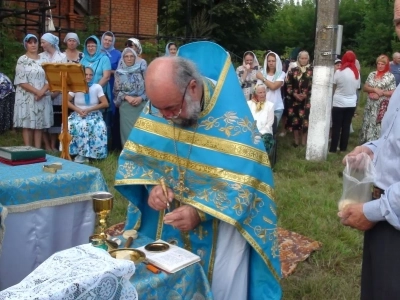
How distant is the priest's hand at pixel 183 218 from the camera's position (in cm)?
236

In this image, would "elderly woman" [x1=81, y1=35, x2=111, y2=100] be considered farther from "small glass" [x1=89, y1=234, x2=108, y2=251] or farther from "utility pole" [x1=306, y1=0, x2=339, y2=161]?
"small glass" [x1=89, y1=234, x2=108, y2=251]

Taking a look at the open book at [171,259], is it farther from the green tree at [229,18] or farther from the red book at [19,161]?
the green tree at [229,18]

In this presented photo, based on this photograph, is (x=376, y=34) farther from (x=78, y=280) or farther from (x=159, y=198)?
(x=78, y=280)

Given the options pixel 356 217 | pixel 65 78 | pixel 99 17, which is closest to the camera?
pixel 356 217

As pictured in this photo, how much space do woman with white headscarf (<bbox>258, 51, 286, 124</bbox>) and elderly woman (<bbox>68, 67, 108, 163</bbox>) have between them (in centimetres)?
257

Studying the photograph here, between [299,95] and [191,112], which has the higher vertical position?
[191,112]

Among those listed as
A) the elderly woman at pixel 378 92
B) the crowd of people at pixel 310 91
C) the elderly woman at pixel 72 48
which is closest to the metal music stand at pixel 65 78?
the elderly woman at pixel 72 48

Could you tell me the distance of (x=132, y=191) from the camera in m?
2.69

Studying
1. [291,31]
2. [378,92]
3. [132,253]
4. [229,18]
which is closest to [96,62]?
[378,92]

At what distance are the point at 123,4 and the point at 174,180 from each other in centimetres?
1274

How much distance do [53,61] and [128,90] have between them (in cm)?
105

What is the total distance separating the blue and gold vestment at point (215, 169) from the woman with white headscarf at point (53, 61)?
15.9 ft

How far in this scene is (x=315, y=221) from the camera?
4895 mm

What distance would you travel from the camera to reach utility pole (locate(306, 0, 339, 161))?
7301 mm
